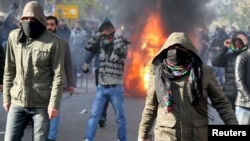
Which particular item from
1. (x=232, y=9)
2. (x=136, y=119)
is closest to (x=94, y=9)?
(x=232, y=9)

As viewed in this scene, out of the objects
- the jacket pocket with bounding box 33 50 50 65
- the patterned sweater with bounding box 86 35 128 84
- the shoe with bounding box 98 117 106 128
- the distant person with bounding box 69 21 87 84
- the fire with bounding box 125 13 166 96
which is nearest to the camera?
the jacket pocket with bounding box 33 50 50 65

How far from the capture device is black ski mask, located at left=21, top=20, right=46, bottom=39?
486 centimetres

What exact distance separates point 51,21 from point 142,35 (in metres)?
9.10

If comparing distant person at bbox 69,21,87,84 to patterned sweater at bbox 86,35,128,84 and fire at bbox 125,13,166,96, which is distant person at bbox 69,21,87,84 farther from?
patterned sweater at bbox 86,35,128,84

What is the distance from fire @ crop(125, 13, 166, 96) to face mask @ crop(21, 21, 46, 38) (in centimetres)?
846

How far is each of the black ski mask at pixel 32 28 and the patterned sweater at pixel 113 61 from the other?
237cm

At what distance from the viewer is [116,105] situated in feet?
23.3

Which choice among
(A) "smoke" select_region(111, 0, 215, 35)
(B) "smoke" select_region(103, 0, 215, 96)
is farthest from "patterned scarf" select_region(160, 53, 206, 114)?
(A) "smoke" select_region(111, 0, 215, 35)

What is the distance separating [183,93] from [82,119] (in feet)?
19.3

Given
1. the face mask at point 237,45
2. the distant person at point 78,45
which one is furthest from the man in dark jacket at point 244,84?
the distant person at point 78,45

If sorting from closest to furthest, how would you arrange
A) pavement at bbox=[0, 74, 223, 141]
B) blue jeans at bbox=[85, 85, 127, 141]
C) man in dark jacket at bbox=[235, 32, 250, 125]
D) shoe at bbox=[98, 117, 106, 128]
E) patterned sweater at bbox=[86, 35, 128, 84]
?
man in dark jacket at bbox=[235, 32, 250, 125] < blue jeans at bbox=[85, 85, 127, 141] < patterned sweater at bbox=[86, 35, 128, 84] < pavement at bbox=[0, 74, 223, 141] < shoe at bbox=[98, 117, 106, 128]

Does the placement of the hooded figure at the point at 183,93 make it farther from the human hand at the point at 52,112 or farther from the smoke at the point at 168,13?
the smoke at the point at 168,13

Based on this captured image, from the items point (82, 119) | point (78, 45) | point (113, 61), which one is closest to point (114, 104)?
point (113, 61)

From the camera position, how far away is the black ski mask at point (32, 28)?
191 inches
